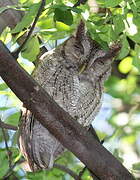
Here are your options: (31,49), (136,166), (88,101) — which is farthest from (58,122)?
(88,101)

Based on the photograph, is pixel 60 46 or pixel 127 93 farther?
pixel 60 46

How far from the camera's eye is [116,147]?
159cm

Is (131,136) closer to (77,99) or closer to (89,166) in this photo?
(89,166)

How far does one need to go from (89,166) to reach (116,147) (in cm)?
21

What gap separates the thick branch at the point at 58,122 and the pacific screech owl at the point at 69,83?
399 mm

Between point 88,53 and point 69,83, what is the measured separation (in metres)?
0.14

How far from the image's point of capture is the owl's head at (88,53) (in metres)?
1.81

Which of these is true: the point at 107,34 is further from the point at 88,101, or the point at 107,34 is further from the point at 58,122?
the point at 88,101

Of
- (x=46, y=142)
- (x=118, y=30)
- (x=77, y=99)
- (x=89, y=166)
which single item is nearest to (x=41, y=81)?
(x=77, y=99)

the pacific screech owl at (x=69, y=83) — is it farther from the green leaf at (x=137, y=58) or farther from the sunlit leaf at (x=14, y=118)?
the green leaf at (x=137, y=58)

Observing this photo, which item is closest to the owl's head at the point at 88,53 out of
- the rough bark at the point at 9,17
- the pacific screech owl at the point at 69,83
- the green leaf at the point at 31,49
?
the pacific screech owl at the point at 69,83

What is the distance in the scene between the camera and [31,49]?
145 cm

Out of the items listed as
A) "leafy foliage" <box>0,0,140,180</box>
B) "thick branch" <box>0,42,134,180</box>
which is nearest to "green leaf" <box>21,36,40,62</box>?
"leafy foliage" <box>0,0,140,180</box>

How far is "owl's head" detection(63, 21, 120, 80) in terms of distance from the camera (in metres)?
1.81
